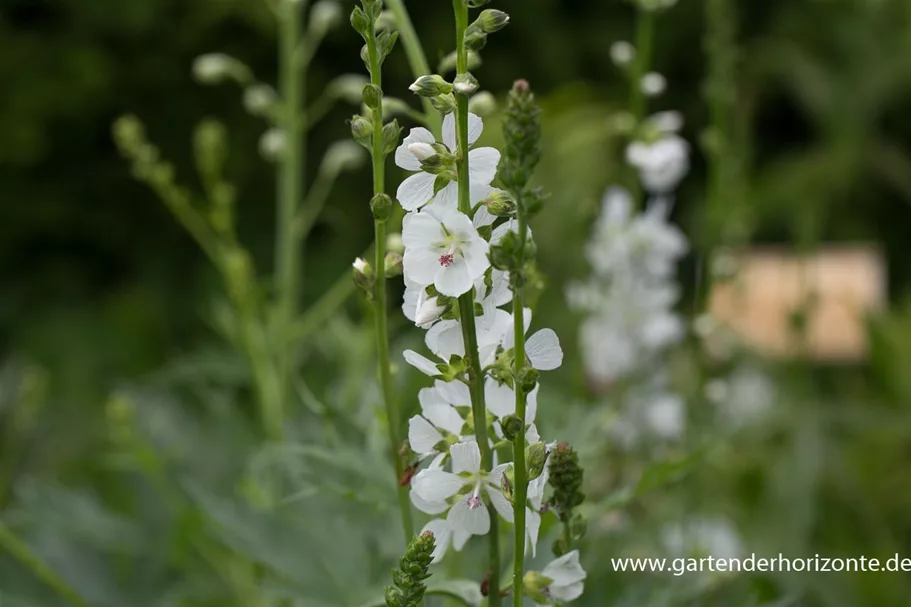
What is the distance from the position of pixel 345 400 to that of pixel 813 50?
327 cm

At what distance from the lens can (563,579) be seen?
0.47 m

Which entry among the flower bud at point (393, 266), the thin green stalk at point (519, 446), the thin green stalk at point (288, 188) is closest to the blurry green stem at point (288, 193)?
the thin green stalk at point (288, 188)

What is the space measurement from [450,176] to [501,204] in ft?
0.10

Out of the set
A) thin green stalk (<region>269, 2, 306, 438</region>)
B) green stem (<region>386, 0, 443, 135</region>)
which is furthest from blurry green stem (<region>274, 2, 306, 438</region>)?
green stem (<region>386, 0, 443, 135</region>)

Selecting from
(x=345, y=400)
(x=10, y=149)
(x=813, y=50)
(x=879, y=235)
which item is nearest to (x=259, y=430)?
(x=345, y=400)

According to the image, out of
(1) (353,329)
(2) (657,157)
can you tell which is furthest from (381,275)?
(1) (353,329)

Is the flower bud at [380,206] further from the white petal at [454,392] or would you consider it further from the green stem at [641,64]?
the green stem at [641,64]

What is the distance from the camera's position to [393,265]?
0.50 meters

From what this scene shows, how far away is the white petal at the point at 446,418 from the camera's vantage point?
472 millimetres

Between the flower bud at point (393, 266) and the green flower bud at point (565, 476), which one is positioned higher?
the flower bud at point (393, 266)

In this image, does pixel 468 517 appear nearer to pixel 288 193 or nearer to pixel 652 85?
pixel 652 85

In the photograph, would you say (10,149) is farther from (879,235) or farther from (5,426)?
(879,235)

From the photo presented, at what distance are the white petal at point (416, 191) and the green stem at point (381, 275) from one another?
1 centimetres

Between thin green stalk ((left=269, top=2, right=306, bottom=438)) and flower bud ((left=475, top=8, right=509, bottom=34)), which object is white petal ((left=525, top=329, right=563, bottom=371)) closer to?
flower bud ((left=475, top=8, right=509, bottom=34))
